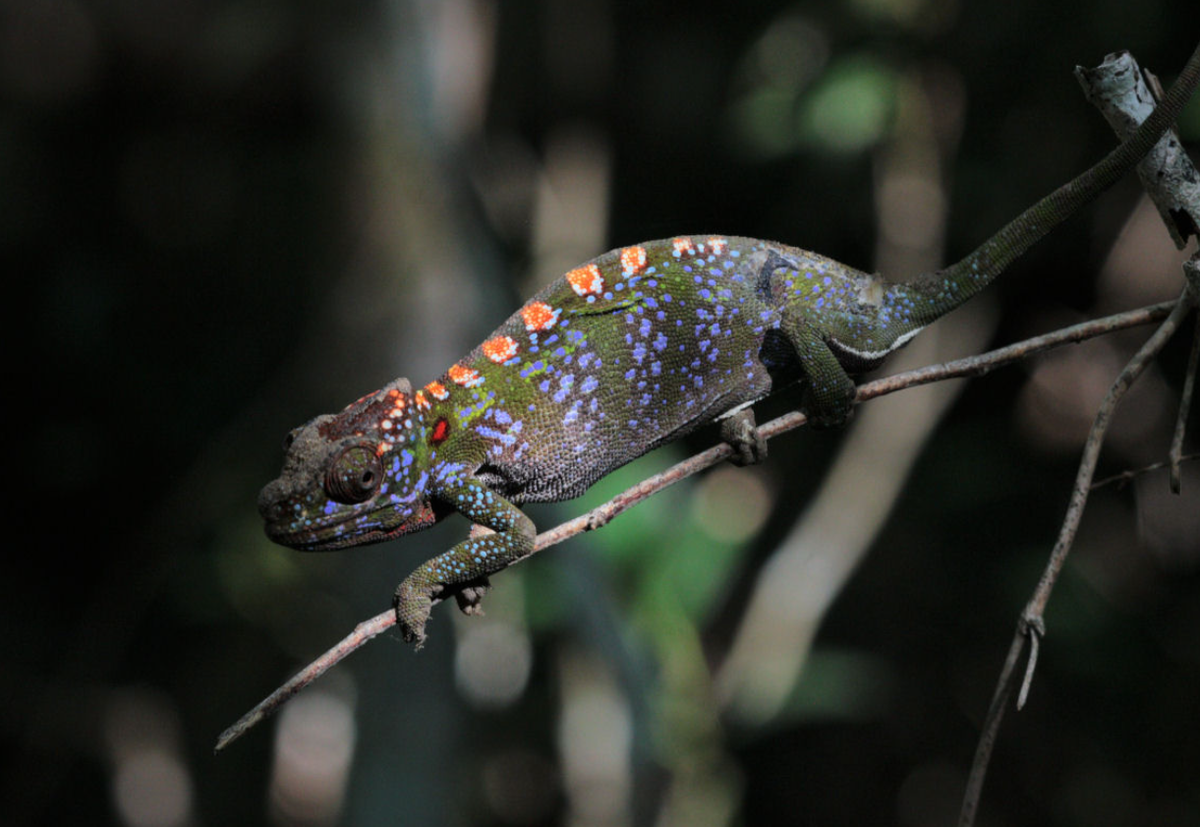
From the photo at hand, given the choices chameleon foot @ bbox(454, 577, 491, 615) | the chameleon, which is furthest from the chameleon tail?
chameleon foot @ bbox(454, 577, 491, 615)

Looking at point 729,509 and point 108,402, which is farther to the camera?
point 108,402

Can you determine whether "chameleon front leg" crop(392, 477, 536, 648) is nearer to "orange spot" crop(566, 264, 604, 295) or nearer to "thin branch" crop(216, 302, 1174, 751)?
"thin branch" crop(216, 302, 1174, 751)

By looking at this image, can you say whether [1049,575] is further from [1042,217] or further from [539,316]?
[539,316]

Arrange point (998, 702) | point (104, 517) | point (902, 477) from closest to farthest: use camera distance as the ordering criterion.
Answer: point (998, 702) → point (902, 477) → point (104, 517)

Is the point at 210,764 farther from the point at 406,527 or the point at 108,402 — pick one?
the point at 406,527

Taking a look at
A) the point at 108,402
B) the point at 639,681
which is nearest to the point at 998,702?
the point at 639,681

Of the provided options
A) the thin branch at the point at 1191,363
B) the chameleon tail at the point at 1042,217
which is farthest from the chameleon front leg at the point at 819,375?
the thin branch at the point at 1191,363
